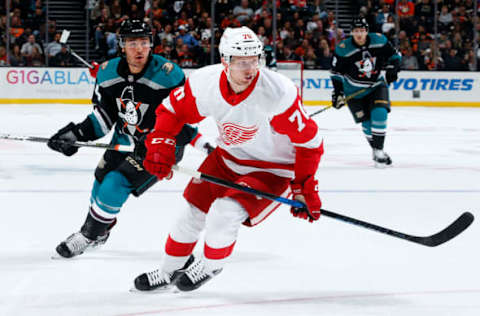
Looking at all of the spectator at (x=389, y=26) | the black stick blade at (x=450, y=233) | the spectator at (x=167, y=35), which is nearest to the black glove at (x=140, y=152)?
the black stick blade at (x=450, y=233)

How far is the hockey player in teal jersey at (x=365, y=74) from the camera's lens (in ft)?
19.1

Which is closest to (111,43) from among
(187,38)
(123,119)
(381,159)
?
(187,38)

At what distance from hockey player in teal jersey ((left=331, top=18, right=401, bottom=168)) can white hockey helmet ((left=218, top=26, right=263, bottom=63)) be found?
3657 millimetres

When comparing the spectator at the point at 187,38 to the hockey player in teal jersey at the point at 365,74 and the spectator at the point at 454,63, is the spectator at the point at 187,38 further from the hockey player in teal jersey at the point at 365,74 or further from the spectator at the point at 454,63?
the hockey player in teal jersey at the point at 365,74

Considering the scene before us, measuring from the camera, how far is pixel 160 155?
2.38 meters

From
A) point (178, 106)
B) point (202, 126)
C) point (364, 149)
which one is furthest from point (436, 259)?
point (202, 126)

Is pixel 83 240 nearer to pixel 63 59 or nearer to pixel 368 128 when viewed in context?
pixel 368 128

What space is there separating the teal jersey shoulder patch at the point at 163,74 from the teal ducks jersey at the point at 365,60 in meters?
3.20

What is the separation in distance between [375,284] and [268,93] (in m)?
0.82

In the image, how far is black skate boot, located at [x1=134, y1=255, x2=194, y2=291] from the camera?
243cm

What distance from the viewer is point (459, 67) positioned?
34.8 ft

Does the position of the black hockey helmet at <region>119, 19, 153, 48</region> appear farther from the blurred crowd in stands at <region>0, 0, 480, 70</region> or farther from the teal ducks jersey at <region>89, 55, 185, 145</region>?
the blurred crowd in stands at <region>0, 0, 480, 70</region>

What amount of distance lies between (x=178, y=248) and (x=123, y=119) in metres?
0.80

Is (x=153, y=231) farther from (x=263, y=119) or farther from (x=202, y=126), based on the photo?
(x=202, y=126)
